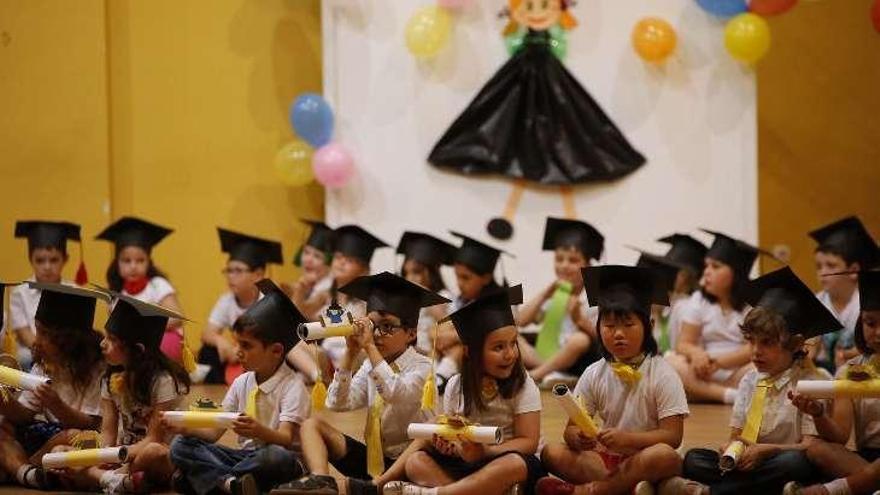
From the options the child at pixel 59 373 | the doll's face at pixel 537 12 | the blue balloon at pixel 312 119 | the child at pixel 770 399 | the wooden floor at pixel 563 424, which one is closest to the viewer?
the child at pixel 770 399

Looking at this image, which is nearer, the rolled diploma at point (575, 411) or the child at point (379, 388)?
the rolled diploma at point (575, 411)

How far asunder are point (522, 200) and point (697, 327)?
2.28m

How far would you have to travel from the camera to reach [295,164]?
1026cm

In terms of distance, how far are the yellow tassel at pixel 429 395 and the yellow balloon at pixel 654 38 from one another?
486 cm

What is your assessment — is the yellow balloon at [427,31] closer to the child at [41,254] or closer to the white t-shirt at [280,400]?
the child at [41,254]

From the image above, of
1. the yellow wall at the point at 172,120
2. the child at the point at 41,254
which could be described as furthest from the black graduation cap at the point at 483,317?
the yellow wall at the point at 172,120

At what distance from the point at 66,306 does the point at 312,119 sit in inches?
168

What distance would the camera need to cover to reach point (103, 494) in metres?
5.59

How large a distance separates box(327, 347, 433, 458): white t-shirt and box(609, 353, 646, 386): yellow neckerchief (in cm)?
72

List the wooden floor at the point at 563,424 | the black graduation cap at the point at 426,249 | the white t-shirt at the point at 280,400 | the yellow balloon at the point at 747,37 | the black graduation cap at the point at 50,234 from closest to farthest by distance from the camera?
the white t-shirt at the point at 280,400, the wooden floor at the point at 563,424, the black graduation cap at the point at 426,249, the black graduation cap at the point at 50,234, the yellow balloon at the point at 747,37

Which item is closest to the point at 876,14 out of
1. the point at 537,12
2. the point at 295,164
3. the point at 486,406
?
the point at 537,12

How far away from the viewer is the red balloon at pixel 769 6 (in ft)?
31.2

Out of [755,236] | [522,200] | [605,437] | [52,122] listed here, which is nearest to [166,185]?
[52,122]

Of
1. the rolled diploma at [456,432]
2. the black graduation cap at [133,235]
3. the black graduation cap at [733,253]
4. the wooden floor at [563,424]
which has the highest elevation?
the black graduation cap at [133,235]
